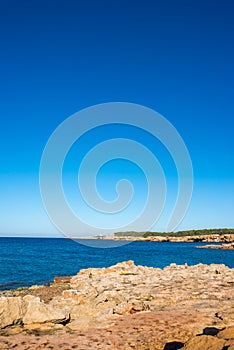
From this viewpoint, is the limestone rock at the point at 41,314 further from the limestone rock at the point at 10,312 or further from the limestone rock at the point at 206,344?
the limestone rock at the point at 206,344

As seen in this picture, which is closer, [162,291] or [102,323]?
[102,323]

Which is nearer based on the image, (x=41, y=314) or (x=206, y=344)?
(x=206, y=344)

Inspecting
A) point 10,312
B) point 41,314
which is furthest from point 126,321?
point 10,312

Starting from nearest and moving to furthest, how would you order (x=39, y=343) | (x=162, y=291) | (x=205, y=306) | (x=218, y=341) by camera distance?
(x=218, y=341), (x=39, y=343), (x=205, y=306), (x=162, y=291)

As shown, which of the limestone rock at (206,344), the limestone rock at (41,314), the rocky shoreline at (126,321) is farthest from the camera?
the limestone rock at (41,314)

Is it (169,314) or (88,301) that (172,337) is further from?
(88,301)

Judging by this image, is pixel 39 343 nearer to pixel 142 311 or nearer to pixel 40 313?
pixel 40 313

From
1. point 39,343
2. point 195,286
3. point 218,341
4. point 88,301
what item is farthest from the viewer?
point 195,286

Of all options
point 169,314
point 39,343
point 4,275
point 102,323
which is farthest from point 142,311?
point 4,275

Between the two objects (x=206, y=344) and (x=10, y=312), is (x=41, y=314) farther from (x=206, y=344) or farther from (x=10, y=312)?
(x=206, y=344)

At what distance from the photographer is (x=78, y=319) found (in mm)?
11836

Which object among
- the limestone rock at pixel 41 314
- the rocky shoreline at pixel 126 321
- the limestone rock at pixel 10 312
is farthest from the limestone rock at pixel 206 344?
the limestone rock at pixel 10 312

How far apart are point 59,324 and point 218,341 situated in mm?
6048

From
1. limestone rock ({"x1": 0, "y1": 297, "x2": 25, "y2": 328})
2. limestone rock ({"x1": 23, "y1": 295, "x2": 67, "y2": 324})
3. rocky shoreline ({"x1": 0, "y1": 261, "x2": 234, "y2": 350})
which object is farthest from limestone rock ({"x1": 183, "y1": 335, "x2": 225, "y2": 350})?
limestone rock ({"x1": 0, "y1": 297, "x2": 25, "y2": 328})
